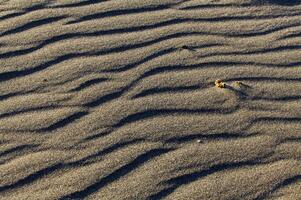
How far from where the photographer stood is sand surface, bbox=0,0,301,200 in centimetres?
328

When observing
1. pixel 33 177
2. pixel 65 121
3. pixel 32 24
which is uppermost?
pixel 32 24

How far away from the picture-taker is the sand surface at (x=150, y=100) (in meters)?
3.28

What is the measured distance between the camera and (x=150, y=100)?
3.74 m

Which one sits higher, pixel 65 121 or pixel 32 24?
pixel 32 24

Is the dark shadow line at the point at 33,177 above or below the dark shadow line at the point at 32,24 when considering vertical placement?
below

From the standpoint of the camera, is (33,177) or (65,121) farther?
(65,121)

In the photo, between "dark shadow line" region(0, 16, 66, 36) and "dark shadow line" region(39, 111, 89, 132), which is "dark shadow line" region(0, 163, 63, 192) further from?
"dark shadow line" region(0, 16, 66, 36)

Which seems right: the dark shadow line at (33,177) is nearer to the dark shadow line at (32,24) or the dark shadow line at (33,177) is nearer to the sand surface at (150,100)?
the sand surface at (150,100)

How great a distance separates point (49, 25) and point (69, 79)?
2.08 ft

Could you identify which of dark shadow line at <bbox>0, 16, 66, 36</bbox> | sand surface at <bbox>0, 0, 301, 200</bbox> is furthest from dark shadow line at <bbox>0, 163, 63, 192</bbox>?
dark shadow line at <bbox>0, 16, 66, 36</bbox>

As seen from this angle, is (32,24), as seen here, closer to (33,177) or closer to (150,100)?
(150,100)

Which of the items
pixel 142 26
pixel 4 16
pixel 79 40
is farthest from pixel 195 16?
pixel 4 16

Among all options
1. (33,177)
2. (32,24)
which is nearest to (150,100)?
(33,177)

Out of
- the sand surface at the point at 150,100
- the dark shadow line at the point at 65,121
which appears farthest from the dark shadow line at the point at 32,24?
the dark shadow line at the point at 65,121
